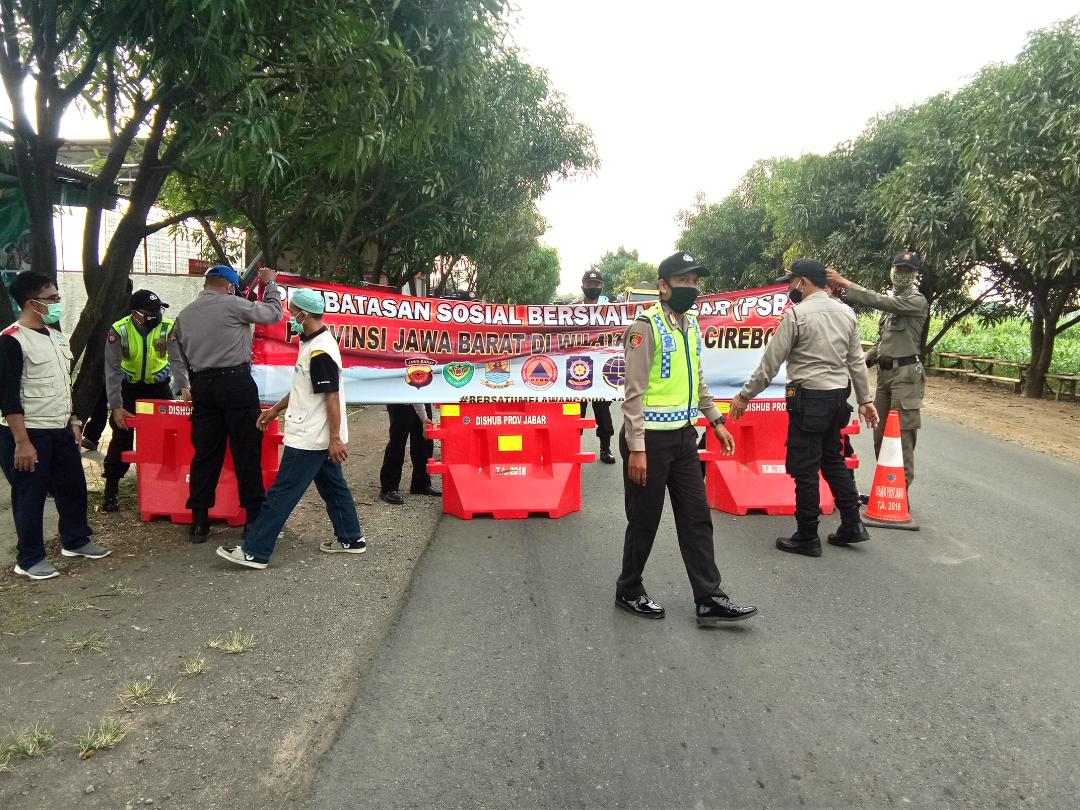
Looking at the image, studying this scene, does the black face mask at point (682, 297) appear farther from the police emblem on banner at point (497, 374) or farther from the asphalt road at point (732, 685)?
the police emblem on banner at point (497, 374)

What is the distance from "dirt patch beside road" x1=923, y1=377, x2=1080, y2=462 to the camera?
1130 centimetres

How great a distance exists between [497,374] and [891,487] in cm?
335

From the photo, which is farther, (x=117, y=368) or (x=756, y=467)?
(x=756, y=467)

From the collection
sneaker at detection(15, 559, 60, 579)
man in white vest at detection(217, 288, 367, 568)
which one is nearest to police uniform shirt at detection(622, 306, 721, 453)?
man in white vest at detection(217, 288, 367, 568)

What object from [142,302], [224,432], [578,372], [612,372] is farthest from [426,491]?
[142,302]

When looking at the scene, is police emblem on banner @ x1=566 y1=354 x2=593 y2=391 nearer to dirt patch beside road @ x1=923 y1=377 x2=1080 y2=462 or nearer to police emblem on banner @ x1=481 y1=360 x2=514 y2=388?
police emblem on banner @ x1=481 y1=360 x2=514 y2=388

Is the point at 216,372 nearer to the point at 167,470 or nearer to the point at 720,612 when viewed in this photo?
the point at 167,470

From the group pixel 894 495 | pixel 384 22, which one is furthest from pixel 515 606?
pixel 384 22

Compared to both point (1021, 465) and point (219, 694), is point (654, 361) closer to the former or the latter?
point (219, 694)

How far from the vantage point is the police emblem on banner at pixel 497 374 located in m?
6.94

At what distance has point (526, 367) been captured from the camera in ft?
23.0

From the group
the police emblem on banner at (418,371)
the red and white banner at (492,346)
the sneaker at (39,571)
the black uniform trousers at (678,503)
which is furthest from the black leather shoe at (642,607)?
the sneaker at (39,571)

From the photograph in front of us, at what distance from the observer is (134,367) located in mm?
6414

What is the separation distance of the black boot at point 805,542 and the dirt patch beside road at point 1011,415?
6.38m
